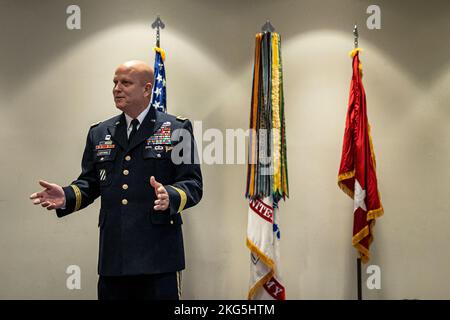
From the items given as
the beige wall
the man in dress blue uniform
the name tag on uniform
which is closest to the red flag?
the beige wall

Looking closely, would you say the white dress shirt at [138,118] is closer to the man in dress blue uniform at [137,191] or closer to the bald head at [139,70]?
the man in dress blue uniform at [137,191]

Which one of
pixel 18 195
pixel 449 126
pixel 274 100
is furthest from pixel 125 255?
pixel 449 126

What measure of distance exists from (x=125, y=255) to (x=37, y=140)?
6.45 ft

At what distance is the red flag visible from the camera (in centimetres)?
334

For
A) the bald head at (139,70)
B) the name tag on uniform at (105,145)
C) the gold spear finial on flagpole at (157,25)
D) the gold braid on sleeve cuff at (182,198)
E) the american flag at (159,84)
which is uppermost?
the gold spear finial on flagpole at (157,25)

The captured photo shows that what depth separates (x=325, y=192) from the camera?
12.2 feet

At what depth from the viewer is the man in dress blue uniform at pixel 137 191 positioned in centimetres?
208

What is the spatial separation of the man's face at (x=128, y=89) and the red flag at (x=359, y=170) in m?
1.75

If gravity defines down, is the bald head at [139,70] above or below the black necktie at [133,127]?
above

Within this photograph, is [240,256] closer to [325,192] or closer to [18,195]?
[325,192]

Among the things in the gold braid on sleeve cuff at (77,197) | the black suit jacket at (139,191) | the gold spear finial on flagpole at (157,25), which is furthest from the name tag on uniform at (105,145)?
the gold spear finial on flagpole at (157,25)

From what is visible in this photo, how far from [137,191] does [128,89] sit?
478 mm

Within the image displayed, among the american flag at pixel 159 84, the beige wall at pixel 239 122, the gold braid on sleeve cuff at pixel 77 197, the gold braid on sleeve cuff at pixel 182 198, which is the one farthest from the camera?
the beige wall at pixel 239 122

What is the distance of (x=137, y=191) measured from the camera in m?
2.13
